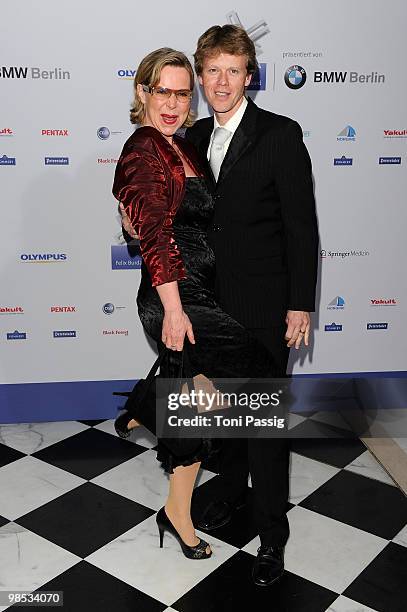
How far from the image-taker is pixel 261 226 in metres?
2.03

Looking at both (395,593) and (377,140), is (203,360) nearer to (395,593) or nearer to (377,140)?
(395,593)

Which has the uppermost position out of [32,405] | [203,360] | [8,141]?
[8,141]

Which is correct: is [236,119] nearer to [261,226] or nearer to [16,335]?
[261,226]

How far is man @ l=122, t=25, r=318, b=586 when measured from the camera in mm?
1977

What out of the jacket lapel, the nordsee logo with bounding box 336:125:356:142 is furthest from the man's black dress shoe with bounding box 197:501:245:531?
the nordsee logo with bounding box 336:125:356:142

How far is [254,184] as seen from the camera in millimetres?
1983

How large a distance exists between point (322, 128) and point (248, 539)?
5.73 feet

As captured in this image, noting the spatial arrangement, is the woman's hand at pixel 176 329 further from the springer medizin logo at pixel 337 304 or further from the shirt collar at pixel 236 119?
the springer medizin logo at pixel 337 304

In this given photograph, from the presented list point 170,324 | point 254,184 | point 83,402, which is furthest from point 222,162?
point 83,402

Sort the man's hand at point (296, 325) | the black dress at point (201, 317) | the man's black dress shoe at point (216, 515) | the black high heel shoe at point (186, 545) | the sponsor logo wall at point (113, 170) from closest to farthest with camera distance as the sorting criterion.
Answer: the black dress at point (201, 317) → the man's hand at point (296, 325) → the black high heel shoe at point (186, 545) → the man's black dress shoe at point (216, 515) → the sponsor logo wall at point (113, 170)

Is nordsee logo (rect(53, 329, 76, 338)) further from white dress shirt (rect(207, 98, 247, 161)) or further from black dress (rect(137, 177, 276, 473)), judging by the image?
white dress shirt (rect(207, 98, 247, 161))

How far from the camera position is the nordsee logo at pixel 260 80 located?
2896mm

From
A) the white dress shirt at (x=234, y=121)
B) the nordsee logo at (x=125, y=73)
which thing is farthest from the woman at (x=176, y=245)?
the nordsee logo at (x=125, y=73)

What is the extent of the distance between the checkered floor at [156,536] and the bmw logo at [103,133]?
1305mm
